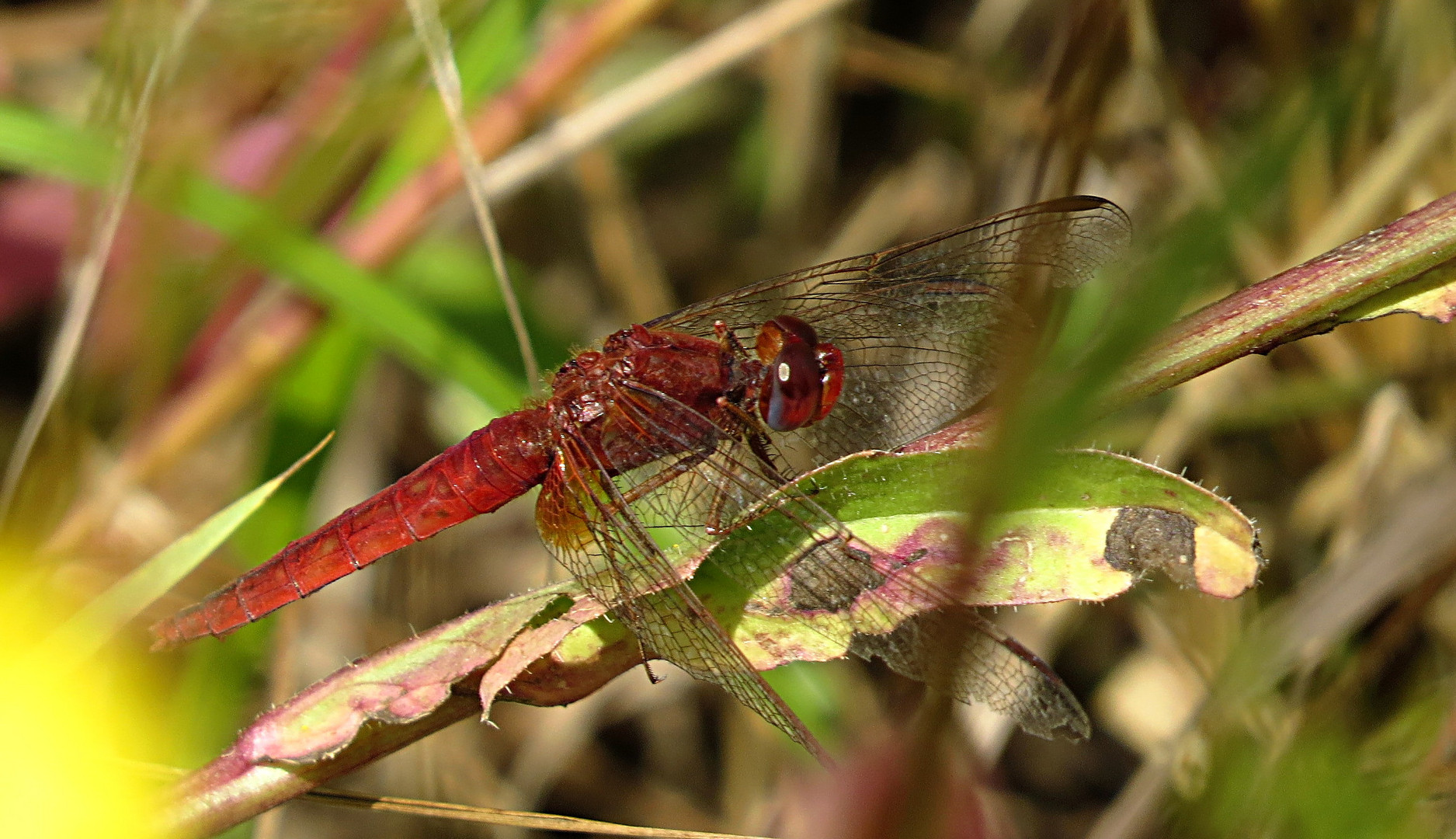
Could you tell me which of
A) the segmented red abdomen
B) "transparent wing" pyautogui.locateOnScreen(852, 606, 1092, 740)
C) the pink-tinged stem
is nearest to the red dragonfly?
the segmented red abdomen

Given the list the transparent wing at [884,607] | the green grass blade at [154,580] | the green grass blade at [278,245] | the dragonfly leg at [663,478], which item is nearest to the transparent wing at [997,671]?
the transparent wing at [884,607]

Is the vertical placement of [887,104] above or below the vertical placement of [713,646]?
above

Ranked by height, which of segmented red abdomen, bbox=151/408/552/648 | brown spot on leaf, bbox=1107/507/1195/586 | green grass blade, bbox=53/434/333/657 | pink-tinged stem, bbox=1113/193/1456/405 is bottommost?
brown spot on leaf, bbox=1107/507/1195/586

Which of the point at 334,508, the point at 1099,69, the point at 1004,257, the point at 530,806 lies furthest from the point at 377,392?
the point at 1099,69

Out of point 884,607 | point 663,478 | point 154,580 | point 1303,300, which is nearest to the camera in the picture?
point 1303,300

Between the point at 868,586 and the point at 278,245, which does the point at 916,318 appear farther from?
Result: the point at 278,245

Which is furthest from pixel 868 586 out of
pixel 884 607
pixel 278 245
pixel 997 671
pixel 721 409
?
pixel 278 245

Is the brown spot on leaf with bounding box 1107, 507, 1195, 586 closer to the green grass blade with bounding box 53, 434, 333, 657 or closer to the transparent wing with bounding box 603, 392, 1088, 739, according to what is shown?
the transparent wing with bounding box 603, 392, 1088, 739

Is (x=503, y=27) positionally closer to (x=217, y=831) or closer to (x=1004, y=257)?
(x=1004, y=257)
